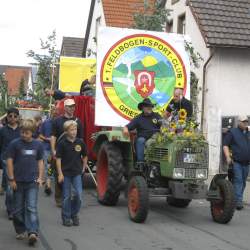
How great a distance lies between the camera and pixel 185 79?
11.0m

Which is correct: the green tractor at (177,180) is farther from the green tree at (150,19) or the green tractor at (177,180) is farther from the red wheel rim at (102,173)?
the green tree at (150,19)

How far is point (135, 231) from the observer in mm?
7840

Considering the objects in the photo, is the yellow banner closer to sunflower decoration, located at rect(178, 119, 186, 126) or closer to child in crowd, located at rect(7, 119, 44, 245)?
sunflower decoration, located at rect(178, 119, 186, 126)

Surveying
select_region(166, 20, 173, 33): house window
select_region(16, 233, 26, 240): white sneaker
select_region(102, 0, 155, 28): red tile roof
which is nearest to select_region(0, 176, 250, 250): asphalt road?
select_region(16, 233, 26, 240): white sneaker

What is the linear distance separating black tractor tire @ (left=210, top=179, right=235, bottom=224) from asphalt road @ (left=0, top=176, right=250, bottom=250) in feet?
0.46

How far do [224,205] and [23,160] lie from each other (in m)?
3.14

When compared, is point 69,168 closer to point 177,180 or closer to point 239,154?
point 177,180

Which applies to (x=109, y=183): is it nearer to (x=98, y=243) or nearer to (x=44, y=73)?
(x=98, y=243)

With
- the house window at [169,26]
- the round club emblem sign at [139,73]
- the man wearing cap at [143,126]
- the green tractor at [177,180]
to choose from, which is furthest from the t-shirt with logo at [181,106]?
the house window at [169,26]

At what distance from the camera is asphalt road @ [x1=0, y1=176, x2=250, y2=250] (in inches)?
276

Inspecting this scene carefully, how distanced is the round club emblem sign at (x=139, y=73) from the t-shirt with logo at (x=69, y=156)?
2431 mm

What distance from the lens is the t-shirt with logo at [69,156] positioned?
805 centimetres

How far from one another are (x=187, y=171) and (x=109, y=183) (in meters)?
1.61

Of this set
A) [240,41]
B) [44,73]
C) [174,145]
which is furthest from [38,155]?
[44,73]
